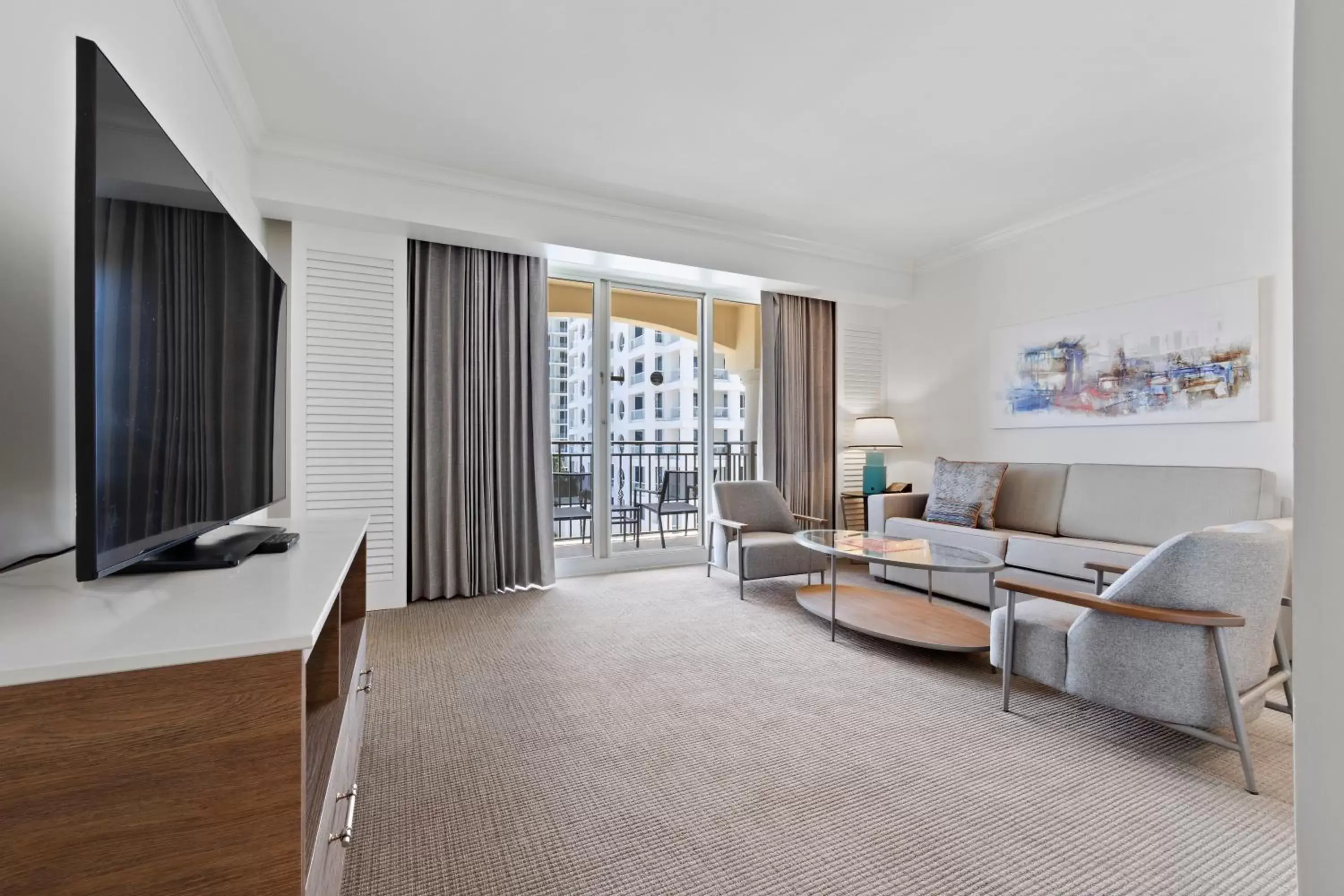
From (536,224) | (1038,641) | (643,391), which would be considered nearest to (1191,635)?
(1038,641)

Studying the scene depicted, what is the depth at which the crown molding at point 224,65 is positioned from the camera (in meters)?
2.18

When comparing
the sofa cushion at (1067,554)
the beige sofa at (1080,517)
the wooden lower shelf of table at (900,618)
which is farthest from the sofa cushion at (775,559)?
the sofa cushion at (1067,554)

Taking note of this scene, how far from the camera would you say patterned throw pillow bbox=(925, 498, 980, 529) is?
4.16 m

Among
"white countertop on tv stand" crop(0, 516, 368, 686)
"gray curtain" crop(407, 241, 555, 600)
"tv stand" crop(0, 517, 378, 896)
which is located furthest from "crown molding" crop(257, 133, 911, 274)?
"tv stand" crop(0, 517, 378, 896)

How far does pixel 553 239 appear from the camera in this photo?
12.9 feet

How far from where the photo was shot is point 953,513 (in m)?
4.26

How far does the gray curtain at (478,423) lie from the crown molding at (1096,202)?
11.1 feet

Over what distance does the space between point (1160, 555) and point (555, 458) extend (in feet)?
13.0

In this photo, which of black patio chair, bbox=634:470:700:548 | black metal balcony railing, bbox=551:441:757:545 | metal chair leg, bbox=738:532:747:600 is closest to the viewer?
metal chair leg, bbox=738:532:747:600

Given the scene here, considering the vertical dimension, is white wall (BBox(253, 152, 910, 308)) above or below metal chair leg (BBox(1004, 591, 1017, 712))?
above

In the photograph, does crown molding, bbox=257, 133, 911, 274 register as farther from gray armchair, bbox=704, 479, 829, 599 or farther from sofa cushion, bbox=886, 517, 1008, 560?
sofa cushion, bbox=886, 517, 1008, 560

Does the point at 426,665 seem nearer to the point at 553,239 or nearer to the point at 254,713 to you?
the point at 254,713

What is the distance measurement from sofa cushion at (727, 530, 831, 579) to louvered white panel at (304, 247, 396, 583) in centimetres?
227

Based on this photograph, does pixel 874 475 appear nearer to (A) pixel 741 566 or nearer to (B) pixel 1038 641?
(A) pixel 741 566
